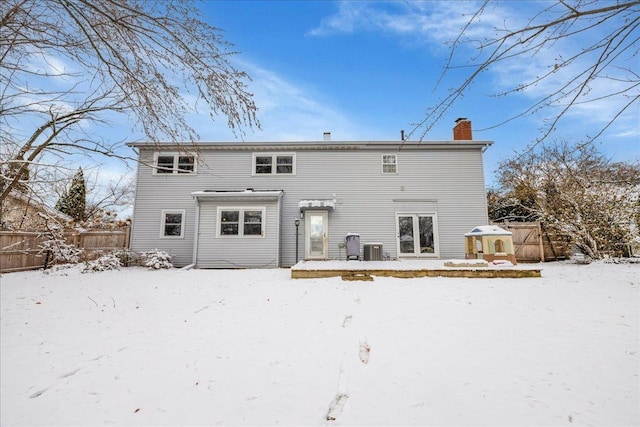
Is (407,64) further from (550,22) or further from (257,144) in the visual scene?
(257,144)

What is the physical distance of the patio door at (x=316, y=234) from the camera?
11.7 meters

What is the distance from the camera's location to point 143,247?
11.8 metres

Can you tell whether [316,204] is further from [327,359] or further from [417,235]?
[327,359]

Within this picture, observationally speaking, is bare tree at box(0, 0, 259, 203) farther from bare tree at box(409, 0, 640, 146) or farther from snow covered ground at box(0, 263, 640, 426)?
snow covered ground at box(0, 263, 640, 426)

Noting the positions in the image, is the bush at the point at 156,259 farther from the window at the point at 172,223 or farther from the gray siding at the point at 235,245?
the gray siding at the point at 235,245

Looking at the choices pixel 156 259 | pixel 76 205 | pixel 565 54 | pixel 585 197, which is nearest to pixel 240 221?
pixel 156 259

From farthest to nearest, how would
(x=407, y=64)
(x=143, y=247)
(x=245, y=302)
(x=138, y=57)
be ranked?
(x=143, y=247) → (x=245, y=302) → (x=407, y=64) → (x=138, y=57)

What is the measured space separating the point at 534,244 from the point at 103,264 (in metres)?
17.8

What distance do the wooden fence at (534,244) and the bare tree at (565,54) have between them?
12.6 meters

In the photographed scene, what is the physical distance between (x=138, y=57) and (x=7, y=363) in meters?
3.89

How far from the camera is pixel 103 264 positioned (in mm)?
10406

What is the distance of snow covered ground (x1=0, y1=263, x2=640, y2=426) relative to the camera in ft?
7.52

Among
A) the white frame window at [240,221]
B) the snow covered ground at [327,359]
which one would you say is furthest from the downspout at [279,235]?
the snow covered ground at [327,359]

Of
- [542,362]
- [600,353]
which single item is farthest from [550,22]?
[600,353]
